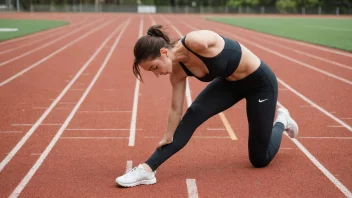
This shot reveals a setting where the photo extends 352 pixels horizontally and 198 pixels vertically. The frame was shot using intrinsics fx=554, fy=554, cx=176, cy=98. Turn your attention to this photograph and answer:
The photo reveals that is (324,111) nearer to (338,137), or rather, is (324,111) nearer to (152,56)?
(338,137)

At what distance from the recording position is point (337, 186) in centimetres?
443

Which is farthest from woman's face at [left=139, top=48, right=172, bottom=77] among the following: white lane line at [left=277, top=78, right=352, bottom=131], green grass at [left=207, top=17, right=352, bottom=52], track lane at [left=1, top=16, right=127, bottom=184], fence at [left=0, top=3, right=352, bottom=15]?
fence at [left=0, top=3, right=352, bottom=15]

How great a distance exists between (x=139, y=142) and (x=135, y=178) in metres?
1.56

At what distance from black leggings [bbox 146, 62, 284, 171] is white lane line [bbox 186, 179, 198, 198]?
0.93ft

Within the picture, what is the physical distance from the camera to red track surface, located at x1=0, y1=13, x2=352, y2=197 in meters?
4.41

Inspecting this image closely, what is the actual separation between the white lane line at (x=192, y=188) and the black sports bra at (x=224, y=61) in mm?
861

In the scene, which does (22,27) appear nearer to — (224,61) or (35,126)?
(35,126)

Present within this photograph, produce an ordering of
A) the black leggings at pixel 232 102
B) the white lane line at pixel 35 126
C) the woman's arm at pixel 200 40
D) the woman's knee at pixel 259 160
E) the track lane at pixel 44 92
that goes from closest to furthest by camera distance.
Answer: the woman's arm at pixel 200 40
the black leggings at pixel 232 102
the woman's knee at pixel 259 160
the white lane line at pixel 35 126
the track lane at pixel 44 92

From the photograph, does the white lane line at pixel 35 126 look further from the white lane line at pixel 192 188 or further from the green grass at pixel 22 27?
the green grass at pixel 22 27

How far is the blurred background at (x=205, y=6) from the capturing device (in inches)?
2650

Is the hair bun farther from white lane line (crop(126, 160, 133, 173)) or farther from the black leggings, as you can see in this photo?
white lane line (crop(126, 160, 133, 173))

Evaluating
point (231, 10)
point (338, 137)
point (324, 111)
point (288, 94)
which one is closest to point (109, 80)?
point (288, 94)

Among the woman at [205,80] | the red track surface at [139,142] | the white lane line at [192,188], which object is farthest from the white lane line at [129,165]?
the white lane line at [192,188]

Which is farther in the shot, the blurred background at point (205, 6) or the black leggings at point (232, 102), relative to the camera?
the blurred background at point (205, 6)
